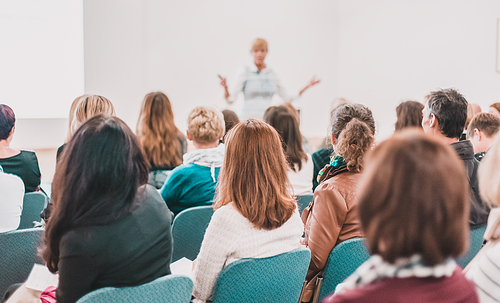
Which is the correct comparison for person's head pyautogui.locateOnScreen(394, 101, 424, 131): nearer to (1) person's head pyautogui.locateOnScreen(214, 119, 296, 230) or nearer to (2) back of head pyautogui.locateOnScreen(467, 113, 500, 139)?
(2) back of head pyautogui.locateOnScreen(467, 113, 500, 139)

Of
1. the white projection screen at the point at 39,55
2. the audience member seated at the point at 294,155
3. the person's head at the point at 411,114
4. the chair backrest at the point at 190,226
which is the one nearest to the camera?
the chair backrest at the point at 190,226

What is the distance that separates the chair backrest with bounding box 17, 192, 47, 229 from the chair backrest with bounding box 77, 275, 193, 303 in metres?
1.56

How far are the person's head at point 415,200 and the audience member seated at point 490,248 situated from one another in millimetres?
240

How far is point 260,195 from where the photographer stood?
1.56 m

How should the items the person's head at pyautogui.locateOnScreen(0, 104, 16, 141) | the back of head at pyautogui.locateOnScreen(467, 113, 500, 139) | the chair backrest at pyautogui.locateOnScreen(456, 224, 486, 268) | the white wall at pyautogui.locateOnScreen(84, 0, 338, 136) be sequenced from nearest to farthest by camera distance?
the chair backrest at pyautogui.locateOnScreen(456, 224, 486, 268) < the person's head at pyautogui.locateOnScreen(0, 104, 16, 141) < the back of head at pyautogui.locateOnScreen(467, 113, 500, 139) < the white wall at pyautogui.locateOnScreen(84, 0, 338, 136)

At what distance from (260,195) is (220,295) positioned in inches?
14.2

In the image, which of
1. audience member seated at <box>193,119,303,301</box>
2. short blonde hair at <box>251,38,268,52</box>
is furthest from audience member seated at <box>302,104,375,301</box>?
short blonde hair at <box>251,38,268,52</box>

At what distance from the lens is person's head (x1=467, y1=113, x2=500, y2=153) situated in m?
2.73

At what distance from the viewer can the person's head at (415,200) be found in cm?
80

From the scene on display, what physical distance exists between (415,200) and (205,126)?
74.8 inches

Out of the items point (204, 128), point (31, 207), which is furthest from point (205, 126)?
point (31, 207)

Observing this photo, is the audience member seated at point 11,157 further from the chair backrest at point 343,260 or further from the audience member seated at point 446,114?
the audience member seated at point 446,114

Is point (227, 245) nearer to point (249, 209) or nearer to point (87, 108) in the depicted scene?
point (249, 209)

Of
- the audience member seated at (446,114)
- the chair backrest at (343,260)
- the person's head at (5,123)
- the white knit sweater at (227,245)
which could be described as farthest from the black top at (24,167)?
the audience member seated at (446,114)
